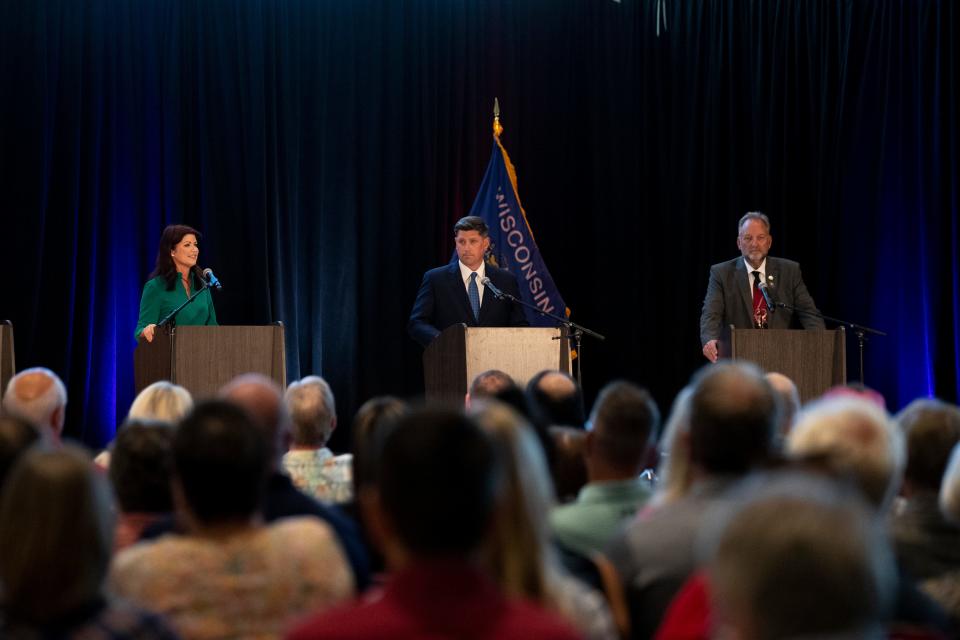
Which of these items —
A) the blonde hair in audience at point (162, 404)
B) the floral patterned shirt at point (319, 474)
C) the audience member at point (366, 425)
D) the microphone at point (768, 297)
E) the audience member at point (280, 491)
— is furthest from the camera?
the microphone at point (768, 297)

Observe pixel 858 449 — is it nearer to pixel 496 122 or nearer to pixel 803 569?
pixel 803 569

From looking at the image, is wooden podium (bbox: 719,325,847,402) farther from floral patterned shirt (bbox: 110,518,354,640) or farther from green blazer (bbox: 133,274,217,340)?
floral patterned shirt (bbox: 110,518,354,640)

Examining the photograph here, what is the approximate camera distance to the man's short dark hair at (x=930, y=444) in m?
2.68

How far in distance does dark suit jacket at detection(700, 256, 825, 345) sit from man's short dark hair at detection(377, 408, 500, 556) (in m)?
6.30

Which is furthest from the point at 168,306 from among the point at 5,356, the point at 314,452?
the point at 314,452

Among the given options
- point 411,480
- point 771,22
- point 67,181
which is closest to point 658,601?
point 411,480

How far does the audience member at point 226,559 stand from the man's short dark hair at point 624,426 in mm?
957

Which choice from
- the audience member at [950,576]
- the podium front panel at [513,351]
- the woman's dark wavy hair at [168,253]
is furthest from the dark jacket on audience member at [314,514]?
the woman's dark wavy hair at [168,253]

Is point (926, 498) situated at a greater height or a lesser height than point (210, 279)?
lesser

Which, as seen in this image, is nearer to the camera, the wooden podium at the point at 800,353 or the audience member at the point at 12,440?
the audience member at the point at 12,440

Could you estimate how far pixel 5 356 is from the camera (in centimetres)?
630

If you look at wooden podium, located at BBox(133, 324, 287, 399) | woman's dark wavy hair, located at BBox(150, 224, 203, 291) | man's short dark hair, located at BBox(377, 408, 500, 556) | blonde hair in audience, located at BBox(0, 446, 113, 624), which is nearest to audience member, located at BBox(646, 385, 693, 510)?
man's short dark hair, located at BBox(377, 408, 500, 556)

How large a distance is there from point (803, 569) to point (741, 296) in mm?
6682

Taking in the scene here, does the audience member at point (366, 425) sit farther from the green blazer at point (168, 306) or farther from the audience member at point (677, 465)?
the green blazer at point (168, 306)
